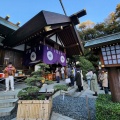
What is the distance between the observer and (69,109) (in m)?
4.48

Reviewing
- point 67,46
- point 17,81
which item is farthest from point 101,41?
point 67,46

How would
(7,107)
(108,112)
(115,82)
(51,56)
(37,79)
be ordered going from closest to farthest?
(108,112)
(115,82)
(37,79)
(7,107)
(51,56)

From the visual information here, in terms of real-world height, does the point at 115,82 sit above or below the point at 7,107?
above

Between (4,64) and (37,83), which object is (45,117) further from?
(4,64)

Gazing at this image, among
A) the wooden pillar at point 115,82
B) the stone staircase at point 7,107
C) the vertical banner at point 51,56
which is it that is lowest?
the stone staircase at point 7,107

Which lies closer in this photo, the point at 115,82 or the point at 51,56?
the point at 115,82

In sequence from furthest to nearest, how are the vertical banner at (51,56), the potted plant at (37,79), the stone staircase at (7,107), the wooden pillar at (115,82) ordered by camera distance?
the vertical banner at (51,56) < the potted plant at (37,79) < the stone staircase at (7,107) < the wooden pillar at (115,82)

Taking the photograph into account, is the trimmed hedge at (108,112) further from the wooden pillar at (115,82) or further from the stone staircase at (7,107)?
the stone staircase at (7,107)

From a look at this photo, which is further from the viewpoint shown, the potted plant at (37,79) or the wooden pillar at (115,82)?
Answer: the potted plant at (37,79)

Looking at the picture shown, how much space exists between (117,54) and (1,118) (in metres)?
4.22

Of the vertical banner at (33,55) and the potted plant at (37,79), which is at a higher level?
the vertical banner at (33,55)

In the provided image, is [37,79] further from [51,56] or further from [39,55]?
[51,56]

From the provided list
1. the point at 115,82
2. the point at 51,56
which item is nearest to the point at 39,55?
the point at 51,56

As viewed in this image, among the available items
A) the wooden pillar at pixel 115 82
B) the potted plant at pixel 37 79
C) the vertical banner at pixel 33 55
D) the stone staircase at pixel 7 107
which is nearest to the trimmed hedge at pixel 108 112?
the wooden pillar at pixel 115 82
